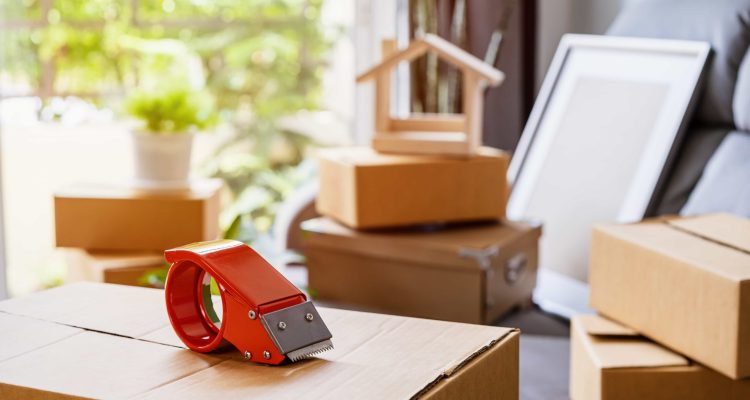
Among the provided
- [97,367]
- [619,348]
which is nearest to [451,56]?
[619,348]

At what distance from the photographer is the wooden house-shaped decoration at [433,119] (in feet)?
6.10

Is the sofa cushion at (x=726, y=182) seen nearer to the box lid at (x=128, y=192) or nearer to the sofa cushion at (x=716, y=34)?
the sofa cushion at (x=716, y=34)

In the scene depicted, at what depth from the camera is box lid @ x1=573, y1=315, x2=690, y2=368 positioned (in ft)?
4.15

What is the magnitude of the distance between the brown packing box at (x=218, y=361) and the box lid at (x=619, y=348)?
455 millimetres

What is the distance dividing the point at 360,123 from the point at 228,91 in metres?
1.62

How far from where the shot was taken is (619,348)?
1.34 metres

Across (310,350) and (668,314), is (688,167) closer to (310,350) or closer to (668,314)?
(668,314)

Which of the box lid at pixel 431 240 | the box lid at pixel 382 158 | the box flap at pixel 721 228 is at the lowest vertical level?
the box lid at pixel 431 240

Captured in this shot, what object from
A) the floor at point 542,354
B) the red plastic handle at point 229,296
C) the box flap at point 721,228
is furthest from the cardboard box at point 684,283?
the red plastic handle at point 229,296

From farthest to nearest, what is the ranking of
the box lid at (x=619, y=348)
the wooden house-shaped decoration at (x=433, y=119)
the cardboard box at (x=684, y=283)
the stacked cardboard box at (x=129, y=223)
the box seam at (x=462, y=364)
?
the wooden house-shaped decoration at (x=433, y=119) → the stacked cardboard box at (x=129, y=223) → the box lid at (x=619, y=348) → the cardboard box at (x=684, y=283) → the box seam at (x=462, y=364)

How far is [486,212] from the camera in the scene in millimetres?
1868

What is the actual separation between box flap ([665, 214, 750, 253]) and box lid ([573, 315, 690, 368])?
18 cm

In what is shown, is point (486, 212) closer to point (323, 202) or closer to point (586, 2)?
point (323, 202)

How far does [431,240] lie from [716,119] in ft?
2.06
